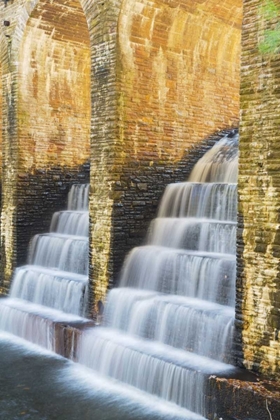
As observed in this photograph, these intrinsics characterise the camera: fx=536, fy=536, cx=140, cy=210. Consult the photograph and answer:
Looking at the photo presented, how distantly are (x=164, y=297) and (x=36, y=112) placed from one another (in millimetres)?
5388

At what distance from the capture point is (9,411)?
6.02m

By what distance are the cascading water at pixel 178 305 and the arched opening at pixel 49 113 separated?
3200mm

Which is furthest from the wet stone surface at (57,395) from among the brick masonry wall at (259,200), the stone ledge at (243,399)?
the brick masonry wall at (259,200)

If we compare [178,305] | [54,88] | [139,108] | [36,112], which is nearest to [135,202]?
[139,108]

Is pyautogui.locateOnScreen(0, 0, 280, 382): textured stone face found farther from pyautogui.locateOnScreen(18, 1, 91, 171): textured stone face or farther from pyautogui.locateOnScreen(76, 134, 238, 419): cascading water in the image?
pyautogui.locateOnScreen(76, 134, 238, 419): cascading water

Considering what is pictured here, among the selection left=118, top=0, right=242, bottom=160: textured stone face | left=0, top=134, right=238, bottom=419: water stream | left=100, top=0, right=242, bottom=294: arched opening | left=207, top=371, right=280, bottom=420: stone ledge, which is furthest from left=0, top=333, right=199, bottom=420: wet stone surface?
left=118, top=0, right=242, bottom=160: textured stone face

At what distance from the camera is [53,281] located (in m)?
8.91

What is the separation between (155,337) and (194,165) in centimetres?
360

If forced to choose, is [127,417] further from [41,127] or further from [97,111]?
[41,127]

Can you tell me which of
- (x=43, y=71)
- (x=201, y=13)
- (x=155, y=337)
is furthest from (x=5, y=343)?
(x=201, y=13)

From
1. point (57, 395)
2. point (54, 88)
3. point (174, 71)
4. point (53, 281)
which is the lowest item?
point (57, 395)

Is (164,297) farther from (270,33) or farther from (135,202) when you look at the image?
(270,33)

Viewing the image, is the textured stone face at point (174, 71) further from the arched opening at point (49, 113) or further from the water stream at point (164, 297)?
the arched opening at point (49, 113)

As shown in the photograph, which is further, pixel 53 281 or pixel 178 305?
pixel 53 281
